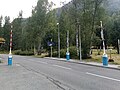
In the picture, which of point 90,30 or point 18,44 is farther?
point 18,44

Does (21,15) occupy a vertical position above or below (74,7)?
above

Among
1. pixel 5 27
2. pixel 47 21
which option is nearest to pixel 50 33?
pixel 47 21

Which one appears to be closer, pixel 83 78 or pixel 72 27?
pixel 83 78

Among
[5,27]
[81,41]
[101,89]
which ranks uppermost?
[5,27]

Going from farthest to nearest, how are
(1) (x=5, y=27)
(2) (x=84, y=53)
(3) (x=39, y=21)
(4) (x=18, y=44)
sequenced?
(1) (x=5, y=27) < (4) (x=18, y=44) < (3) (x=39, y=21) < (2) (x=84, y=53)

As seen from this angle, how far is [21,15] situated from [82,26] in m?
76.6

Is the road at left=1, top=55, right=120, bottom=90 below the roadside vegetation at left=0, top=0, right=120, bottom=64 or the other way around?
below

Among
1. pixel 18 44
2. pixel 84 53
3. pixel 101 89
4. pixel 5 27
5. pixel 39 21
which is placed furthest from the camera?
pixel 5 27

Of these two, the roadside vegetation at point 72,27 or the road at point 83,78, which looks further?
the roadside vegetation at point 72,27

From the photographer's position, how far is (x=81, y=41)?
131ft

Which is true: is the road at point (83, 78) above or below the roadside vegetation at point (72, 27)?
below

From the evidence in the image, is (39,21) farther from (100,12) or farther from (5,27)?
(5,27)

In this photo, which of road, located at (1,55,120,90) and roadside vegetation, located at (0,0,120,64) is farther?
roadside vegetation, located at (0,0,120,64)

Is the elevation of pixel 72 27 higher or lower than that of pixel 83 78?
higher
